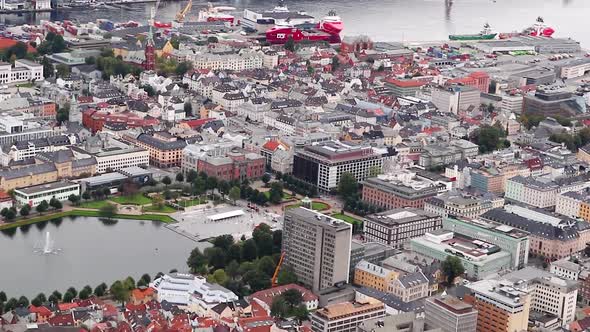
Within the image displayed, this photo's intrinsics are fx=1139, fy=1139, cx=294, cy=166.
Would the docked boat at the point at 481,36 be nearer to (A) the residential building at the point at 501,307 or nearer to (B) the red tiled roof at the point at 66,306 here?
(A) the residential building at the point at 501,307

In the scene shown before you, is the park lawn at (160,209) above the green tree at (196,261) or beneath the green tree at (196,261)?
beneath

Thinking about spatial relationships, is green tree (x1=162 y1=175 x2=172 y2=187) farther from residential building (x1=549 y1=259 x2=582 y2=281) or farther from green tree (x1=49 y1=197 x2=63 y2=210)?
residential building (x1=549 y1=259 x2=582 y2=281)

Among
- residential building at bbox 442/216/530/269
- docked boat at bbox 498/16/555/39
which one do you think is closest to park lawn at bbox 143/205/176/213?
residential building at bbox 442/216/530/269

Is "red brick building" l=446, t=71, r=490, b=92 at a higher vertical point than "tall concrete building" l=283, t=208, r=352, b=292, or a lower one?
higher

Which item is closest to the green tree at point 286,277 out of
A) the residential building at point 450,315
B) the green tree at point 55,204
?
the residential building at point 450,315

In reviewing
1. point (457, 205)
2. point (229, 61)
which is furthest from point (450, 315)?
point (229, 61)

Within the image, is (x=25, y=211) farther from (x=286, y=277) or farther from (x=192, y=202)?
(x=286, y=277)
